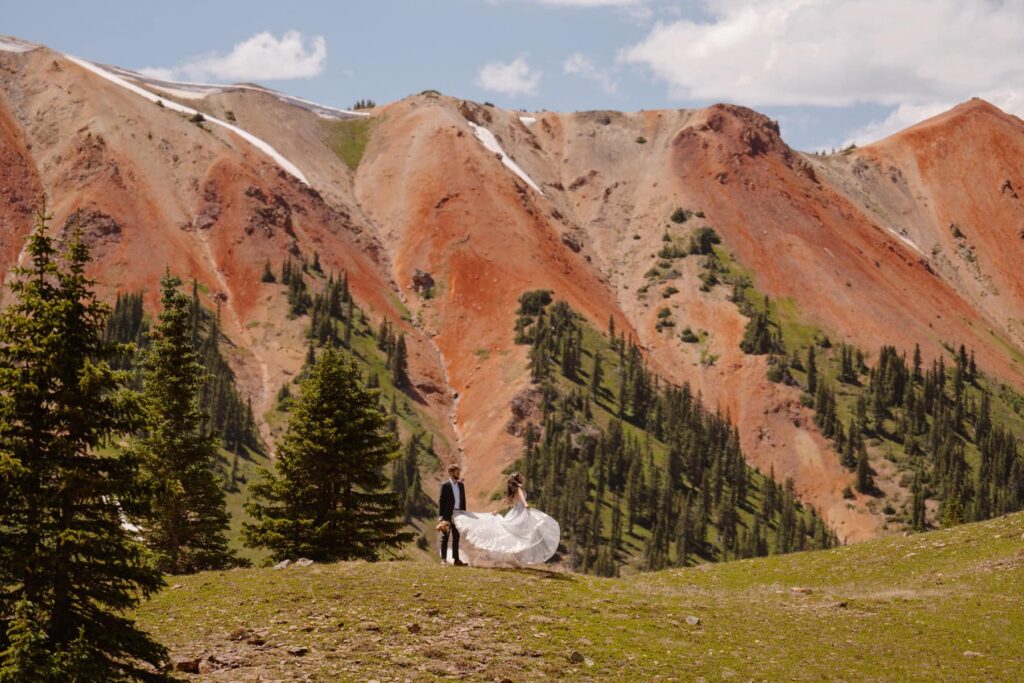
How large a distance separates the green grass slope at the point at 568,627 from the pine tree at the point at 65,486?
10.6ft

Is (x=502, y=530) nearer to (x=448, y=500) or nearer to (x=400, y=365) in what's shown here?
(x=448, y=500)

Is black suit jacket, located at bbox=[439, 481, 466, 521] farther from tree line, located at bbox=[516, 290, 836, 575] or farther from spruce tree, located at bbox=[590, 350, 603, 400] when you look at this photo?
spruce tree, located at bbox=[590, 350, 603, 400]

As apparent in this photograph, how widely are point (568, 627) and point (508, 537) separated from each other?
5293 mm

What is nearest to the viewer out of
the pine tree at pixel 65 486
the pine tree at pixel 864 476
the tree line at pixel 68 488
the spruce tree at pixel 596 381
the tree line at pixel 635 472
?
the tree line at pixel 68 488

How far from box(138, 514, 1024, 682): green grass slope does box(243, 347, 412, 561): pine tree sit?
8350mm

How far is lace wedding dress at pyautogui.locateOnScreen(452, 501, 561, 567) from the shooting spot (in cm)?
3167

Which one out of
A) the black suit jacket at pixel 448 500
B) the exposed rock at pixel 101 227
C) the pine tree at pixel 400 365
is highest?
the exposed rock at pixel 101 227

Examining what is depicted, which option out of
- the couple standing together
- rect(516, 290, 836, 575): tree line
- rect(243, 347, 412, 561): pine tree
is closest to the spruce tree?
rect(516, 290, 836, 575): tree line

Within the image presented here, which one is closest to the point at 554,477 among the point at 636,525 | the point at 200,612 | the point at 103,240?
the point at 636,525

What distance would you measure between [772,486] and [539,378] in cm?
4473

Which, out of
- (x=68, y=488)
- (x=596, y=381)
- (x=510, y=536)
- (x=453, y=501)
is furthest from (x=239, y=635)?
(x=596, y=381)

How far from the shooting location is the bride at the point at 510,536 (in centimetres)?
3167

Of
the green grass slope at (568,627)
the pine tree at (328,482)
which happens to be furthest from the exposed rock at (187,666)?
the pine tree at (328,482)

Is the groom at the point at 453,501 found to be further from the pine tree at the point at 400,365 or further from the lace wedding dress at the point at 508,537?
the pine tree at the point at 400,365
